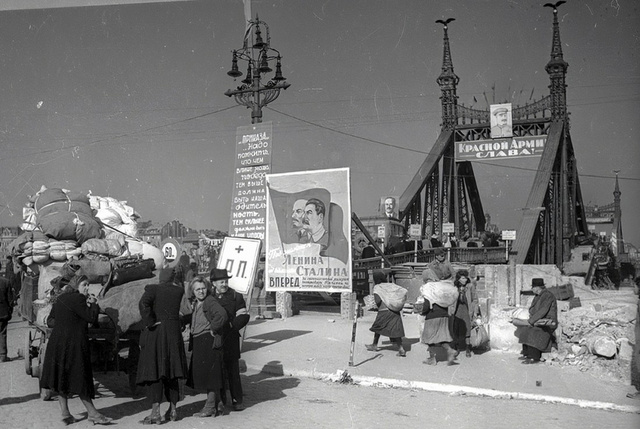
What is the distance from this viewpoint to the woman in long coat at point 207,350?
20.7 ft

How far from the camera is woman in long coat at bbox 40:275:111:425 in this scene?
19.3ft

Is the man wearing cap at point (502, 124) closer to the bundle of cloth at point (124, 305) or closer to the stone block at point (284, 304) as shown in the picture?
the stone block at point (284, 304)

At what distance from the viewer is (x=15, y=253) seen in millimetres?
8250

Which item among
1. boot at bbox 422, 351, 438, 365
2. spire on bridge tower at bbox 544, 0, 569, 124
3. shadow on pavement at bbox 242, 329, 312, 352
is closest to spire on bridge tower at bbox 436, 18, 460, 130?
spire on bridge tower at bbox 544, 0, 569, 124

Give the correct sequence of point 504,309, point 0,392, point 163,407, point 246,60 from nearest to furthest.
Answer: point 163,407 < point 0,392 < point 504,309 < point 246,60

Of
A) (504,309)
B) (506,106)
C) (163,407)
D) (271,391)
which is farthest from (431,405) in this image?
(506,106)

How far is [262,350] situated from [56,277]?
385cm

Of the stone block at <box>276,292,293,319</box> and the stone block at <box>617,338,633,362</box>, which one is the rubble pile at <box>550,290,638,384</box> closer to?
the stone block at <box>617,338,633,362</box>

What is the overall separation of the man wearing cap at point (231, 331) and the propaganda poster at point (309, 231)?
4070 millimetres

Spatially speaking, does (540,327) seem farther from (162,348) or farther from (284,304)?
(284,304)

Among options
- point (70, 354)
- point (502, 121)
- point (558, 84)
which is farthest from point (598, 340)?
point (558, 84)

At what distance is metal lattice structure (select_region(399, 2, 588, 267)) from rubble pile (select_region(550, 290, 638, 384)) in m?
22.4

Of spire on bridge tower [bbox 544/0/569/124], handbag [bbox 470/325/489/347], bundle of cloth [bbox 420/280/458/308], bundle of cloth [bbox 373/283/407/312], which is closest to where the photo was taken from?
bundle of cloth [bbox 420/280/458/308]

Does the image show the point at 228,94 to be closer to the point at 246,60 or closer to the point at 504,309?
the point at 246,60
